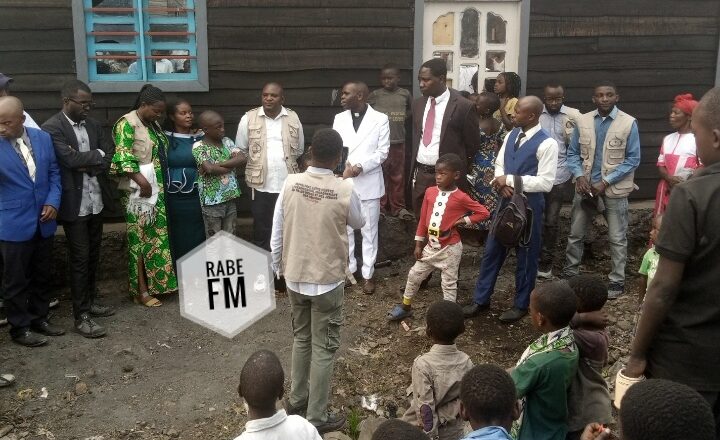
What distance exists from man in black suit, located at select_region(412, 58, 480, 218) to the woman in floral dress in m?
0.13

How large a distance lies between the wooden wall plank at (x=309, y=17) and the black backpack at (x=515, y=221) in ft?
9.30

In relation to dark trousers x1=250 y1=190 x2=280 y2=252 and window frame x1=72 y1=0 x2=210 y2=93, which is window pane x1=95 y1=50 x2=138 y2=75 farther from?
dark trousers x1=250 y1=190 x2=280 y2=252

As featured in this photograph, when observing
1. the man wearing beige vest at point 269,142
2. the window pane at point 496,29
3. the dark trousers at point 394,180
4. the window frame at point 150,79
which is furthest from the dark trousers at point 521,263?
the window frame at point 150,79

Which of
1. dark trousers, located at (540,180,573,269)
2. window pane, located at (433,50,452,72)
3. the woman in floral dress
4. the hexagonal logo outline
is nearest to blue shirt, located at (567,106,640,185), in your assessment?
dark trousers, located at (540,180,573,269)

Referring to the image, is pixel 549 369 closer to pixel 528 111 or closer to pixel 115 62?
pixel 528 111

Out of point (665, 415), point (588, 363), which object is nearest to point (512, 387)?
point (665, 415)

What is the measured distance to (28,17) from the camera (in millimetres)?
6922

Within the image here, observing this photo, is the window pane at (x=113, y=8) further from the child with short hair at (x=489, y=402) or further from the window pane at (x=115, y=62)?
the child with short hair at (x=489, y=402)

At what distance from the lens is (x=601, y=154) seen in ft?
23.0

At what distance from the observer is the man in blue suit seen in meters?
5.42

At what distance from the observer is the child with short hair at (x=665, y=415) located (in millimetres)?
2094

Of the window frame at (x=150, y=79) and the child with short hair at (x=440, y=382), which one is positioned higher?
the window frame at (x=150, y=79)

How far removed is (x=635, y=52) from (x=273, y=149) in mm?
4664

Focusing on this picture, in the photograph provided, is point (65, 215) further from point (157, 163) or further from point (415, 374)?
point (415, 374)
